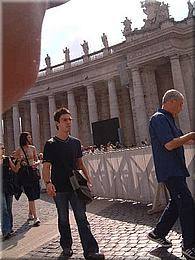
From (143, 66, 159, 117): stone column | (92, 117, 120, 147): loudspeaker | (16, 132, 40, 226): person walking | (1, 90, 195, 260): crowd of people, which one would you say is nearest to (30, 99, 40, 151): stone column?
(143, 66, 159, 117): stone column

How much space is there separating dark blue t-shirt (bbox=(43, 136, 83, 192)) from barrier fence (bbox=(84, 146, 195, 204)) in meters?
2.68

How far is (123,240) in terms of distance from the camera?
526cm

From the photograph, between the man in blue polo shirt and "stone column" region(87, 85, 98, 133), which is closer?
the man in blue polo shirt

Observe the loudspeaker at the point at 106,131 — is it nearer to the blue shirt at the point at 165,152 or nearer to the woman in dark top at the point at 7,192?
the woman in dark top at the point at 7,192

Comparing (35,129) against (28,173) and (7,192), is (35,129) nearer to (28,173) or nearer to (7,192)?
(28,173)

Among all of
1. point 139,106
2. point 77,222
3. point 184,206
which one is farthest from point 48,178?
point 139,106

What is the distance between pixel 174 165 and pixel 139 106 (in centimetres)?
2901

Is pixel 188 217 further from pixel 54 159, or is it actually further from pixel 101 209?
pixel 101 209

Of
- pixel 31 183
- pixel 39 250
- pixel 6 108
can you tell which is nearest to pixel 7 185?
pixel 31 183

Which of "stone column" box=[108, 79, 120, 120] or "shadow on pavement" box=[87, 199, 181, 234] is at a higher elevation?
"stone column" box=[108, 79, 120, 120]

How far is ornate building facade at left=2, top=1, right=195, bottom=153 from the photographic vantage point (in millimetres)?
32438

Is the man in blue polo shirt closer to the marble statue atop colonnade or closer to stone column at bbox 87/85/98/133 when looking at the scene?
the marble statue atop colonnade

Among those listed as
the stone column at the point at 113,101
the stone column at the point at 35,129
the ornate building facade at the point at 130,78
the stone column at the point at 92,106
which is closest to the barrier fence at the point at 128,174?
the ornate building facade at the point at 130,78

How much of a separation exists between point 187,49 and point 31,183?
2874 centimetres
